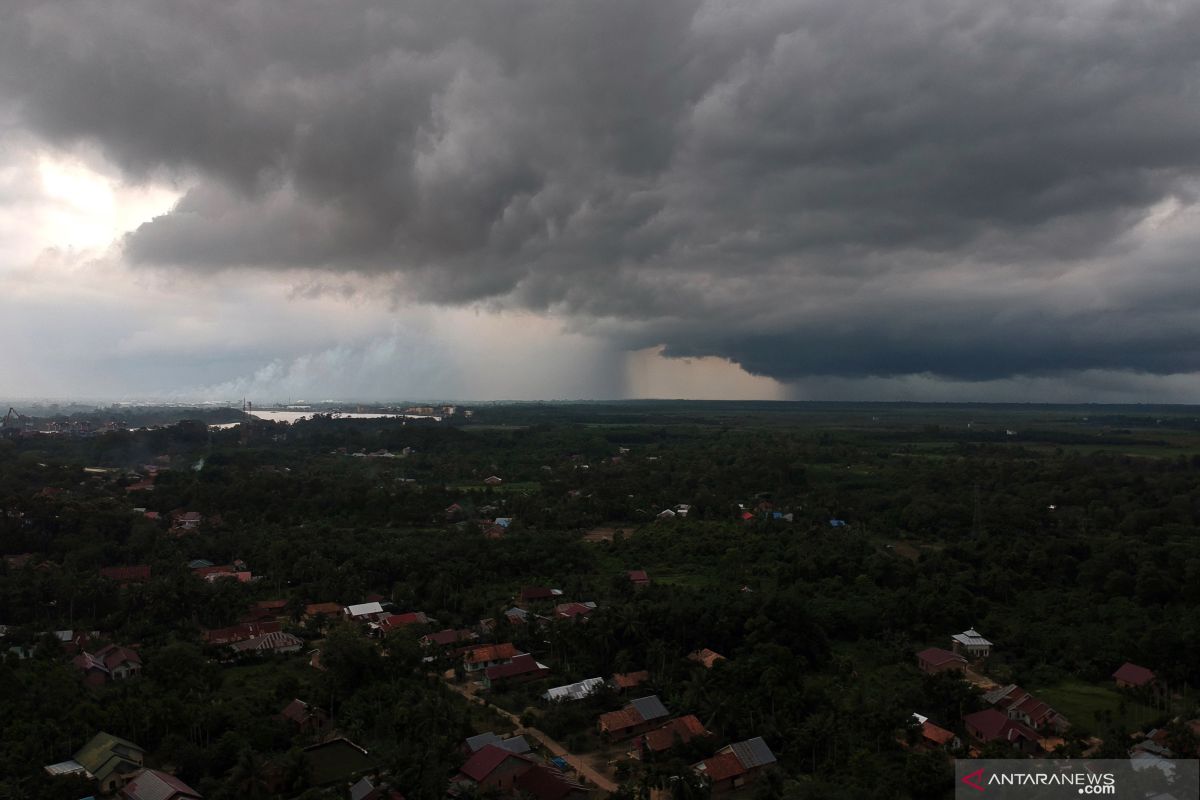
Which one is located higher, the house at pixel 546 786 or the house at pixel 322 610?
the house at pixel 322 610

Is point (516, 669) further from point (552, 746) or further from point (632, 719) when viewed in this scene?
point (632, 719)

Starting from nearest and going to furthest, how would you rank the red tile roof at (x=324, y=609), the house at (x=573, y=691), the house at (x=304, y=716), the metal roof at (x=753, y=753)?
the metal roof at (x=753, y=753) < the house at (x=304, y=716) < the house at (x=573, y=691) < the red tile roof at (x=324, y=609)

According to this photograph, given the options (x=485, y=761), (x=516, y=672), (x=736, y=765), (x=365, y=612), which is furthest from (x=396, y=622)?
(x=736, y=765)

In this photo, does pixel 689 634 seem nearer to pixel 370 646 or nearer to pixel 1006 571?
pixel 370 646

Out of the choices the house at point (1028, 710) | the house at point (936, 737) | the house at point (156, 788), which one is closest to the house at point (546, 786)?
the house at point (156, 788)

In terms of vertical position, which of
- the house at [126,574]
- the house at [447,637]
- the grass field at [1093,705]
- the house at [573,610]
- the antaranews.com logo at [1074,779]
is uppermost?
the house at [126,574]

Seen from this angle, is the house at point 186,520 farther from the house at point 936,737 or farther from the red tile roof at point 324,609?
the house at point 936,737

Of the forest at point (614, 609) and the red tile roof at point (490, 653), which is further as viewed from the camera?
the red tile roof at point (490, 653)
